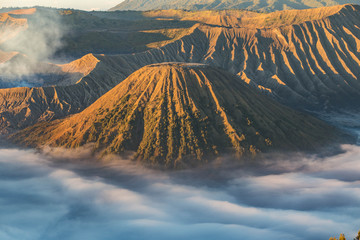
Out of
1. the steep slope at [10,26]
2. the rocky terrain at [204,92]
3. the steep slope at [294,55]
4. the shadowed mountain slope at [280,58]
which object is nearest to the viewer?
the rocky terrain at [204,92]

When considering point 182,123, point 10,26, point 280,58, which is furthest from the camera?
point 10,26

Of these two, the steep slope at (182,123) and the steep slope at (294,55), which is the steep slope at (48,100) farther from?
the steep slope at (294,55)

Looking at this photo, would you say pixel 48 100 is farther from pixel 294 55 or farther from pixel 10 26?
pixel 10 26

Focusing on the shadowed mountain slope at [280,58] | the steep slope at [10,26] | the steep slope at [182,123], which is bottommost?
the steep slope at [182,123]

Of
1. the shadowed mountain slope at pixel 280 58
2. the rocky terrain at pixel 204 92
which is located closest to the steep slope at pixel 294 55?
the shadowed mountain slope at pixel 280 58

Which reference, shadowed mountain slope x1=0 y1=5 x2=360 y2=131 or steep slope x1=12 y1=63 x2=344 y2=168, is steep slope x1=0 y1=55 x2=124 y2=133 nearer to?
shadowed mountain slope x1=0 y1=5 x2=360 y2=131

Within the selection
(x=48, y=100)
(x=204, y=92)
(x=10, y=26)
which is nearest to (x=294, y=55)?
(x=204, y=92)

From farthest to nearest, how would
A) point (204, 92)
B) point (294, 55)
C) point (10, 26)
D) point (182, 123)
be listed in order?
point (10, 26) → point (294, 55) → point (204, 92) → point (182, 123)

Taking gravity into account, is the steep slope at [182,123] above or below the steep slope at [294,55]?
below

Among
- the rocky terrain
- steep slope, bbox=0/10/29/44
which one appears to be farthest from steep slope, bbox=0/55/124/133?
steep slope, bbox=0/10/29/44

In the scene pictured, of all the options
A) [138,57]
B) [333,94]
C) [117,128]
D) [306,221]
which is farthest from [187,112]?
[333,94]

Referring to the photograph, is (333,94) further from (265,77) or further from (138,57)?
(138,57)
